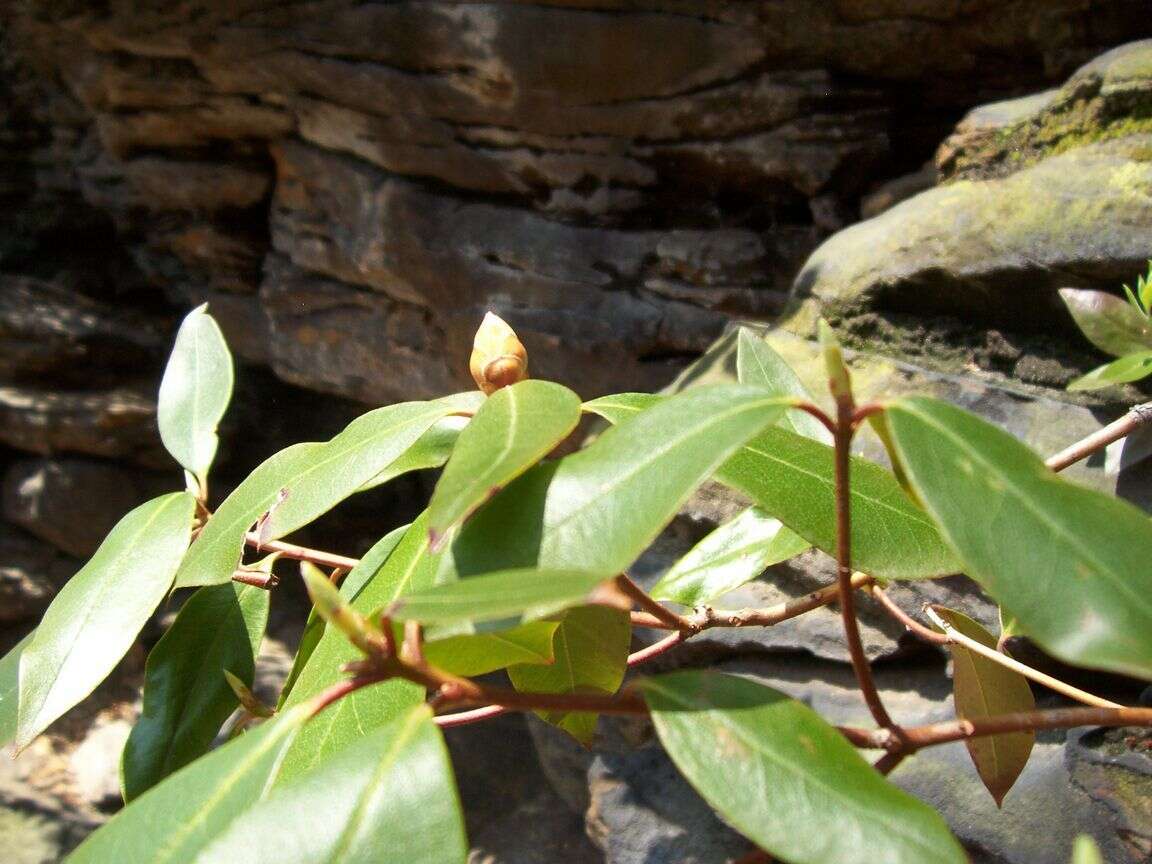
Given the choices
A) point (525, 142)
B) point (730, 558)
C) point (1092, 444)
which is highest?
point (525, 142)

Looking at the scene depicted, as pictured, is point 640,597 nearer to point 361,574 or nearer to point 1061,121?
point 361,574

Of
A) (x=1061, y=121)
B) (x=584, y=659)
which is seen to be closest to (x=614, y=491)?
(x=584, y=659)

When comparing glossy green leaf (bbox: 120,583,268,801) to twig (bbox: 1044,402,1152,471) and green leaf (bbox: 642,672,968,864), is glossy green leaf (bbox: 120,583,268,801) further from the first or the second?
twig (bbox: 1044,402,1152,471)

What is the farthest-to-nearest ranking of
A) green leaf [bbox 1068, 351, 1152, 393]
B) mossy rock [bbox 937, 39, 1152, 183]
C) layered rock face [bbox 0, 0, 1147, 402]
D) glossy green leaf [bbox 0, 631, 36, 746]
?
layered rock face [bbox 0, 0, 1147, 402], mossy rock [bbox 937, 39, 1152, 183], green leaf [bbox 1068, 351, 1152, 393], glossy green leaf [bbox 0, 631, 36, 746]

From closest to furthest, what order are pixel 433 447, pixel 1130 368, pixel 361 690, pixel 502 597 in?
1. pixel 502 597
2. pixel 361 690
3. pixel 433 447
4. pixel 1130 368

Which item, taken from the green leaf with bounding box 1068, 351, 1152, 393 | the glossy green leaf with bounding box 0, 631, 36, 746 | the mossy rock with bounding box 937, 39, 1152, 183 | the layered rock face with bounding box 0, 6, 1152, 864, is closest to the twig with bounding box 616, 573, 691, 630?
the glossy green leaf with bounding box 0, 631, 36, 746

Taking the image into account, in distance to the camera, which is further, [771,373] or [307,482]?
[771,373]
